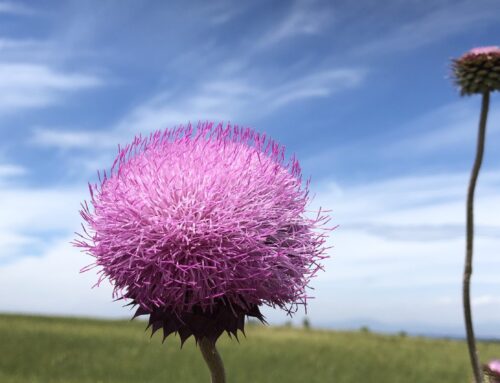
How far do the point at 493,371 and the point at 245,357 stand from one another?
17.4 m

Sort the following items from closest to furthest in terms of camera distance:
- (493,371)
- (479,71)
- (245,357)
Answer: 1. (493,371)
2. (479,71)
3. (245,357)

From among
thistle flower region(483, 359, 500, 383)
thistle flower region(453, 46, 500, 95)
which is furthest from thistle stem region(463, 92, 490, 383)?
thistle flower region(453, 46, 500, 95)

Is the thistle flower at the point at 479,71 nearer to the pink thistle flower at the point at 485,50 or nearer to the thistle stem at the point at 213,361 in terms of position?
the pink thistle flower at the point at 485,50

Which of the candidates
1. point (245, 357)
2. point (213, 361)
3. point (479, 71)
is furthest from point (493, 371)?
point (245, 357)

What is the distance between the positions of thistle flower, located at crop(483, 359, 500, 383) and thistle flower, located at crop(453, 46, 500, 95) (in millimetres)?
2031

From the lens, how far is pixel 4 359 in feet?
68.1

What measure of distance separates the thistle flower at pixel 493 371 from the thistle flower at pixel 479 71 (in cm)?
203

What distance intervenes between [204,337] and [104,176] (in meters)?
1.30

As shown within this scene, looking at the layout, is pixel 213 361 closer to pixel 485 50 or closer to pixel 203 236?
pixel 203 236

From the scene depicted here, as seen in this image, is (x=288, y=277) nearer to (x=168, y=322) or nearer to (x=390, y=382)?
(x=168, y=322)

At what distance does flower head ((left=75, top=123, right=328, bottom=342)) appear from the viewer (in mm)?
3637

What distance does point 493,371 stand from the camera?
14.7ft

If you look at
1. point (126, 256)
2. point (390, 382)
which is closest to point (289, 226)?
point (126, 256)

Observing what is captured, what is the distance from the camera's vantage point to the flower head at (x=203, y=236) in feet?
11.9
